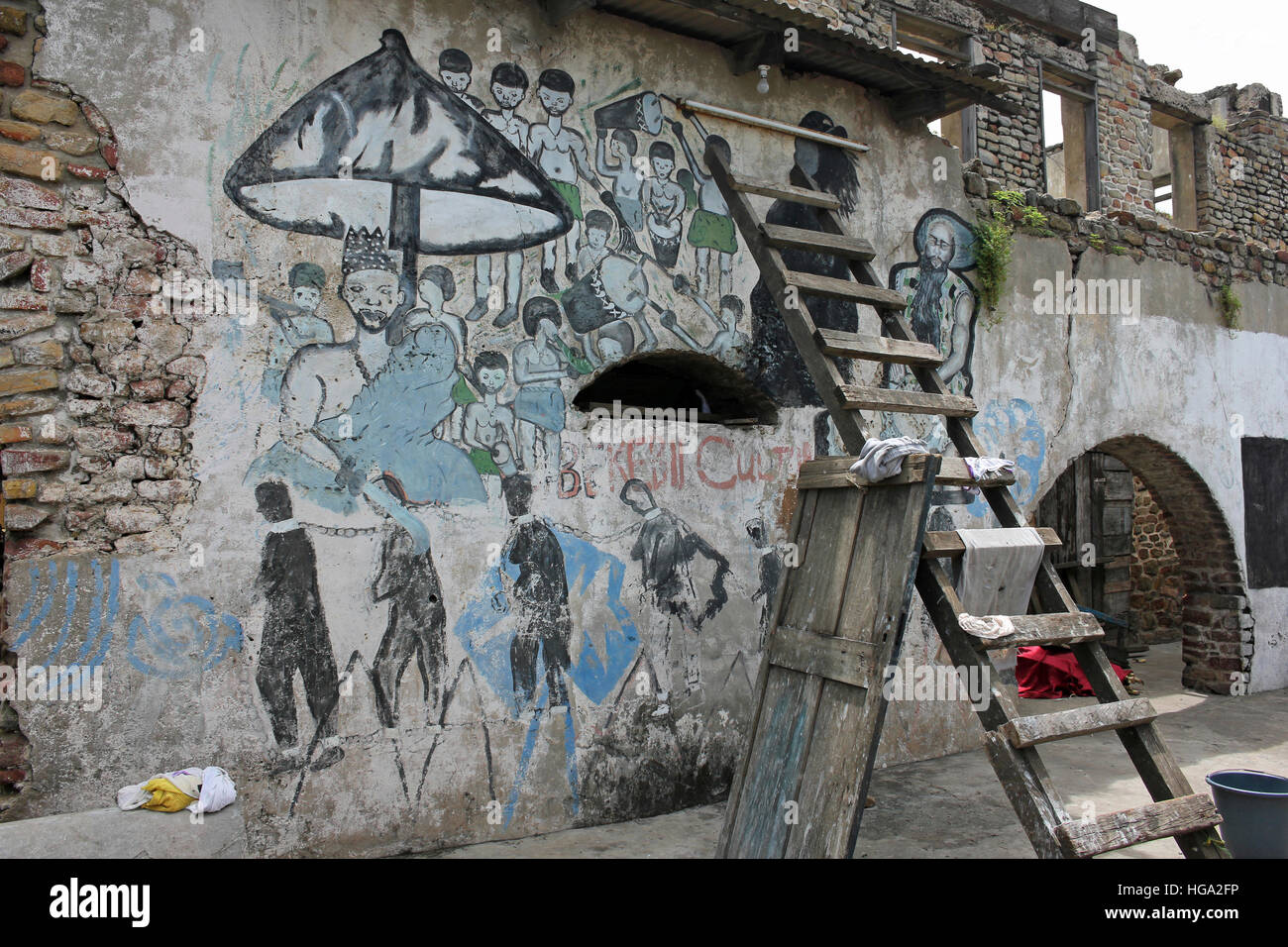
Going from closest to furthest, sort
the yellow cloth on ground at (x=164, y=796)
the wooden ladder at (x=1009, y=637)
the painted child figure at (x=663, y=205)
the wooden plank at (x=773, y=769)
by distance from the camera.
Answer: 1. the wooden ladder at (x=1009, y=637)
2. the yellow cloth on ground at (x=164, y=796)
3. the wooden plank at (x=773, y=769)
4. the painted child figure at (x=663, y=205)

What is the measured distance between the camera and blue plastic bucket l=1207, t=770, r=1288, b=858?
12.5ft

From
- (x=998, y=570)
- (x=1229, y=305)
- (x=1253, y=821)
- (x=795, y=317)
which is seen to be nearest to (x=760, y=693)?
(x=998, y=570)

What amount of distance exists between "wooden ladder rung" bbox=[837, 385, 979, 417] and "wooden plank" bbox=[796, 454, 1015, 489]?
31cm

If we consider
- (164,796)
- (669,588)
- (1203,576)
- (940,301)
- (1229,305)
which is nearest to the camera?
(164,796)

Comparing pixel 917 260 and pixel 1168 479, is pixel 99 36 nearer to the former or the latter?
pixel 917 260

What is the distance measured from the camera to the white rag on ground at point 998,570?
364 cm

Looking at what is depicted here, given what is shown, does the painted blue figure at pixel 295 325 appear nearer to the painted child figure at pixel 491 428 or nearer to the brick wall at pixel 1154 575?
the painted child figure at pixel 491 428

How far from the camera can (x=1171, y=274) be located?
752 cm

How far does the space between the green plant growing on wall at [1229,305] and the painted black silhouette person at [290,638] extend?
25.5 feet

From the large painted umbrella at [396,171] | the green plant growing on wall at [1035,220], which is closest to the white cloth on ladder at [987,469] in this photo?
the large painted umbrella at [396,171]

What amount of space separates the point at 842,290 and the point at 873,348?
411 millimetres

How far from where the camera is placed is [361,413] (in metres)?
4.08

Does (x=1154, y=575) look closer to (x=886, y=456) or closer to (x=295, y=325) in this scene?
(x=886, y=456)

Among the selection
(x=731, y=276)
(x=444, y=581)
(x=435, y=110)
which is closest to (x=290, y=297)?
(x=435, y=110)
